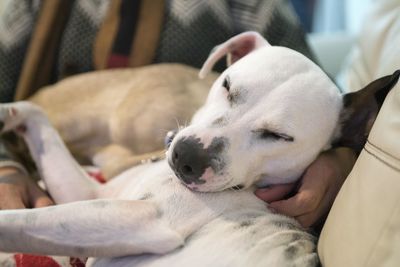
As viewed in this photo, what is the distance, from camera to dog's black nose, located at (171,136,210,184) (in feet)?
3.51

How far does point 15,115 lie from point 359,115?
1.03 metres

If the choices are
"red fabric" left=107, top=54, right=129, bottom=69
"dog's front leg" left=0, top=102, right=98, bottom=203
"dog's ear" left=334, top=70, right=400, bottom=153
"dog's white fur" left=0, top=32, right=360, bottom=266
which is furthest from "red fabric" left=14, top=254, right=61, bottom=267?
"red fabric" left=107, top=54, right=129, bottom=69

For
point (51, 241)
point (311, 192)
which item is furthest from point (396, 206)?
point (51, 241)

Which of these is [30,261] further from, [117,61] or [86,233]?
[117,61]

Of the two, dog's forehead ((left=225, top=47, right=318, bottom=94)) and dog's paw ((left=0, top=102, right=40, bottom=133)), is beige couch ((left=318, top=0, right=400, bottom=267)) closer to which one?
dog's forehead ((left=225, top=47, right=318, bottom=94))

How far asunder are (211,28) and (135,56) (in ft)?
1.09

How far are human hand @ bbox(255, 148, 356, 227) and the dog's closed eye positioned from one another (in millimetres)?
118

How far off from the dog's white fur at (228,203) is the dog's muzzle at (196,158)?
1cm

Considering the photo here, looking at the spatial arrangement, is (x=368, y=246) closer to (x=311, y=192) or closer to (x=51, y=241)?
(x=311, y=192)

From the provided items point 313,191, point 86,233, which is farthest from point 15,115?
point 313,191

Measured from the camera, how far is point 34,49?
1952 mm

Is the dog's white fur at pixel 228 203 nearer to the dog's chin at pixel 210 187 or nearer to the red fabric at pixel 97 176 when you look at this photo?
the dog's chin at pixel 210 187

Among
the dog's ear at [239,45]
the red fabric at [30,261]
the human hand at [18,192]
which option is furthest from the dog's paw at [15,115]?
the dog's ear at [239,45]

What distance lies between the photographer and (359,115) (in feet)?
4.00
